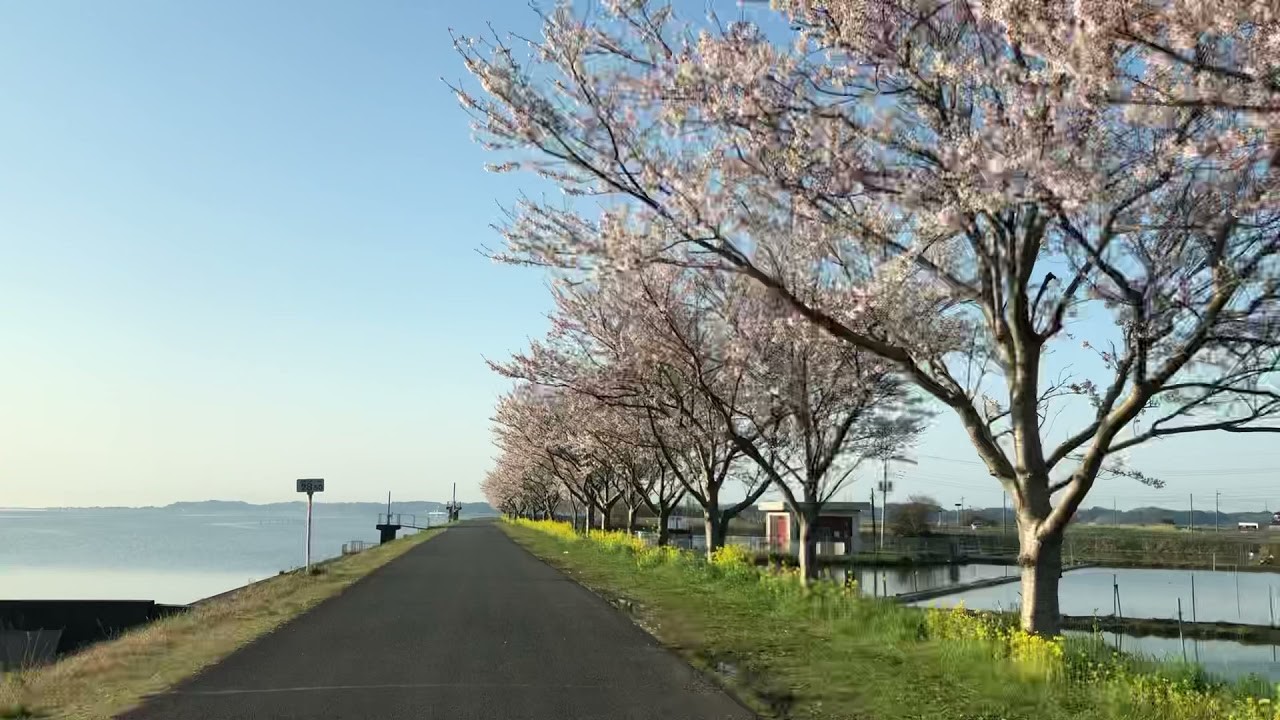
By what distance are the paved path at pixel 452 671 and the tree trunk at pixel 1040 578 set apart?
3.91 metres

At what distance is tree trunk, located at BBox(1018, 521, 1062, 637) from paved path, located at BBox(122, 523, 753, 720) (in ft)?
12.8

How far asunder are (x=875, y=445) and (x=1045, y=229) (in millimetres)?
14708

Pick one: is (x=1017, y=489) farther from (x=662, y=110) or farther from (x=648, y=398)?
(x=648, y=398)

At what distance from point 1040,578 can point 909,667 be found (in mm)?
→ 1873

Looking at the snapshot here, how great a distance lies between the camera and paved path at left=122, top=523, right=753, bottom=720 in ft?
25.7

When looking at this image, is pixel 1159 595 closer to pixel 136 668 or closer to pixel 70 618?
pixel 70 618

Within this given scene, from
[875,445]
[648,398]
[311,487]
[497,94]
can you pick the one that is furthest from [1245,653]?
[497,94]

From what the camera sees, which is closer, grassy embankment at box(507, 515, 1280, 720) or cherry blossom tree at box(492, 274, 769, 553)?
grassy embankment at box(507, 515, 1280, 720)

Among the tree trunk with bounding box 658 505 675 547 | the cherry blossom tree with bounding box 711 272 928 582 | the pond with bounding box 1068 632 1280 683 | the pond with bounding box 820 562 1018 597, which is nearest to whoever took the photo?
the cherry blossom tree with bounding box 711 272 928 582

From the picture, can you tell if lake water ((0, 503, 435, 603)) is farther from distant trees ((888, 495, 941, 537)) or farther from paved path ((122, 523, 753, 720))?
distant trees ((888, 495, 941, 537))

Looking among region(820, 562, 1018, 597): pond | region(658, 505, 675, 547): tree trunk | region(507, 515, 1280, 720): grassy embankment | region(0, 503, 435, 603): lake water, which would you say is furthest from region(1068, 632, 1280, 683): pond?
region(0, 503, 435, 603): lake water

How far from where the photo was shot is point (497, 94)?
9.53 meters

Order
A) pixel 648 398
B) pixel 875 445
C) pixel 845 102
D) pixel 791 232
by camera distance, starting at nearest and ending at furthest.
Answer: pixel 845 102, pixel 791 232, pixel 648 398, pixel 875 445

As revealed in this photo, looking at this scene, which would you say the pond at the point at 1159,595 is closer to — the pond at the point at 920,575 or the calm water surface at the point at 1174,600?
the calm water surface at the point at 1174,600
